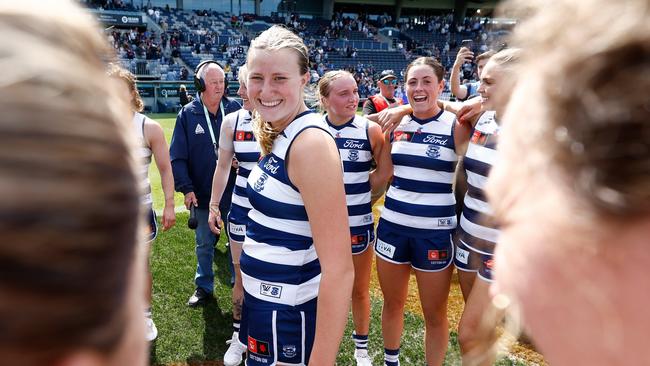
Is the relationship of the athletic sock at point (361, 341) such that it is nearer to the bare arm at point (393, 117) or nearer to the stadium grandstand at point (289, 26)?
the bare arm at point (393, 117)

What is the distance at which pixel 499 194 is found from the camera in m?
0.55

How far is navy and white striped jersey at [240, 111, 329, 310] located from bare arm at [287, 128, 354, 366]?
0.14 meters

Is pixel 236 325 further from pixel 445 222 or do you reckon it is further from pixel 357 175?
pixel 445 222

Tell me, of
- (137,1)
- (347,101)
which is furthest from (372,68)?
(347,101)

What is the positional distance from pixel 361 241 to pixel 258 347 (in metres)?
1.73

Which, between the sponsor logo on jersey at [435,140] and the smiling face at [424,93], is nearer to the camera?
the sponsor logo on jersey at [435,140]

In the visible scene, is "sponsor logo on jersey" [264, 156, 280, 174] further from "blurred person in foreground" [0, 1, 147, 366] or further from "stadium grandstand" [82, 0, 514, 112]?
"stadium grandstand" [82, 0, 514, 112]

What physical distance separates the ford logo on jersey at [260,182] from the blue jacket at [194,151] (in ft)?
8.77

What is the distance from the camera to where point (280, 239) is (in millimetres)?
1976

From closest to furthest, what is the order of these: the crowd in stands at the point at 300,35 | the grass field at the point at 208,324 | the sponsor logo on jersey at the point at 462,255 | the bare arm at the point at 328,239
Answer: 1. the bare arm at the point at 328,239
2. the sponsor logo on jersey at the point at 462,255
3. the grass field at the point at 208,324
4. the crowd in stands at the point at 300,35

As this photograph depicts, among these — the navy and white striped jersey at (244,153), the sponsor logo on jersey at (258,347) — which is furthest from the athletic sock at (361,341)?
the sponsor logo on jersey at (258,347)

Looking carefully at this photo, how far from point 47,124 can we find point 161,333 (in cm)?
408

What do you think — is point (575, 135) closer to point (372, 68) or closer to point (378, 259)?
point (378, 259)

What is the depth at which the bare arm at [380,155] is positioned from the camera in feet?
12.3
